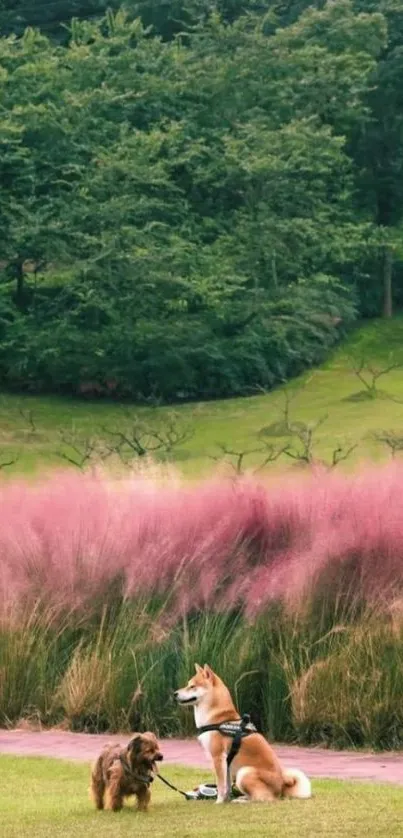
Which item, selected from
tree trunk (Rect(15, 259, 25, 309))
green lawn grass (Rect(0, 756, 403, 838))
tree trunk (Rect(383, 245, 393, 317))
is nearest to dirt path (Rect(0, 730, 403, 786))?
green lawn grass (Rect(0, 756, 403, 838))

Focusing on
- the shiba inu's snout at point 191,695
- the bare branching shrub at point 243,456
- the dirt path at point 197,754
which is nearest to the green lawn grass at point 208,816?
the shiba inu's snout at point 191,695

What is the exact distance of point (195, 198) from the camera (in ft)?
152

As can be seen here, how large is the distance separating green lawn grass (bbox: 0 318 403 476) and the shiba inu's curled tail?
2544cm

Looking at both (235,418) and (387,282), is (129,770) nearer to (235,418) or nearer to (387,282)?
(235,418)

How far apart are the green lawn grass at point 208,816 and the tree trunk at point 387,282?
42.6 m

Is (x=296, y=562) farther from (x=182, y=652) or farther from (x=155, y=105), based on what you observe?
(x=155, y=105)

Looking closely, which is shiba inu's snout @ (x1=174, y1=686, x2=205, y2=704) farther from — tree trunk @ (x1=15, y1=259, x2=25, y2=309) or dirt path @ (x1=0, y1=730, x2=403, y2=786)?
tree trunk @ (x1=15, y1=259, x2=25, y2=309)

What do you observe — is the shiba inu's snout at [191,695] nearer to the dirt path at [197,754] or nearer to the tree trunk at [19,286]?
the dirt path at [197,754]

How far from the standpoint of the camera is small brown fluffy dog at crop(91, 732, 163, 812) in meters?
6.89

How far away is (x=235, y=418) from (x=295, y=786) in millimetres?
32924

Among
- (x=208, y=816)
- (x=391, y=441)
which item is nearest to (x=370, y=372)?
(x=391, y=441)

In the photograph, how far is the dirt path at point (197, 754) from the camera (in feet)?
28.3

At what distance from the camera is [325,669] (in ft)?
32.6

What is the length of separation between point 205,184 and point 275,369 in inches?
262
